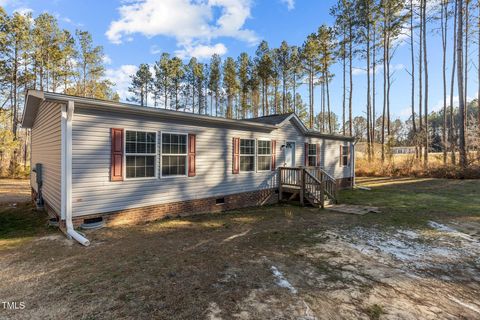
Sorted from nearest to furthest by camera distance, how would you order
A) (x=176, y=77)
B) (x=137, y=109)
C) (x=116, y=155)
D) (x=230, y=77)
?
(x=116, y=155), (x=137, y=109), (x=230, y=77), (x=176, y=77)

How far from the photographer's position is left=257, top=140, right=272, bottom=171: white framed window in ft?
31.5

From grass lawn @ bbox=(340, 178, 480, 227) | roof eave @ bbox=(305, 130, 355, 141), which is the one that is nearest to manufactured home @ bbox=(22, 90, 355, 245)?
roof eave @ bbox=(305, 130, 355, 141)

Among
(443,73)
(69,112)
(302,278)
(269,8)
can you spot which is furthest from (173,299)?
(443,73)

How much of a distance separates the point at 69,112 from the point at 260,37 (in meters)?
24.8

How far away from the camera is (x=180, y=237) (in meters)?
5.50

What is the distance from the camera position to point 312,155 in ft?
39.6

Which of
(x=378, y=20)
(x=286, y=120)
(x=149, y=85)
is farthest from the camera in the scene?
(x=149, y=85)

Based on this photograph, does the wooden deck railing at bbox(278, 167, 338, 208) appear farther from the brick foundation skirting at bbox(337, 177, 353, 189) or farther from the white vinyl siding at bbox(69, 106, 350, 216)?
the brick foundation skirting at bbox(337, 177, 353, 189)

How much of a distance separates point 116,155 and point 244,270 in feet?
13.9

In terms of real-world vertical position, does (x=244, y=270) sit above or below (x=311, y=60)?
below

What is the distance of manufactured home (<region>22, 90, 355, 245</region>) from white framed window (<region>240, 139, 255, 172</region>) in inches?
1.5

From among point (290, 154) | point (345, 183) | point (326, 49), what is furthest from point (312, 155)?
point (326, 49)

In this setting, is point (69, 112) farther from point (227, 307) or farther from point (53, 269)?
point (227, 307)

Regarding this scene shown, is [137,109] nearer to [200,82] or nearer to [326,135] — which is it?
[326,135]
